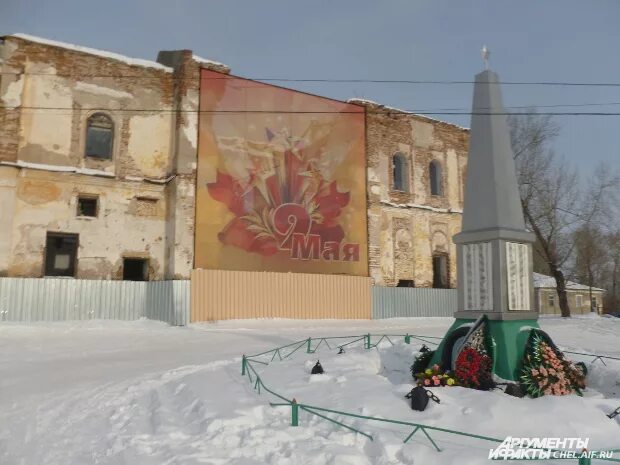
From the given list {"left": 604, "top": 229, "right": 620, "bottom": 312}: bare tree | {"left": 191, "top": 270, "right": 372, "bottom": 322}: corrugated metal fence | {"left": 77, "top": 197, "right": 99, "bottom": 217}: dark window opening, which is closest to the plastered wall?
{"left": 77, "top": 197, "right": 99, "bottom": 217}: dark window opening

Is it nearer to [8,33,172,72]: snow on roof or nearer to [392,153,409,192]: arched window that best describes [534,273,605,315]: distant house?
[392,153,409,192]: arched window

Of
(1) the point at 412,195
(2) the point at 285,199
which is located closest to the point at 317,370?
(2) the point at 285,199

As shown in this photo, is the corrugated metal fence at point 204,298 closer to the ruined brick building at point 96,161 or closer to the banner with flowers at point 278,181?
the banner with flowers at point 278,181

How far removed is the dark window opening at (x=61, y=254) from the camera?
1880cm

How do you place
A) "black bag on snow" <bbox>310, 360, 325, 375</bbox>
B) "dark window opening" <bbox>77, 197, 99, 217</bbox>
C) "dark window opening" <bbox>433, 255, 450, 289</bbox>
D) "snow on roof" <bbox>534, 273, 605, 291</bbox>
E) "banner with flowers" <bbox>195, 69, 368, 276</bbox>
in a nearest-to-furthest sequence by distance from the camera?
"black bag on snow" <bbox>310, 360, 325, 375</bbox> < "dark window opening" <bbox>77, 197, 99, 217</bbox> < "banner with flowers" <bbox>195, 69, 368, 276</bbox> < "dark window opening" <bbox>433, 255, 450, 289</bbox> < "snow on roof" <bbox>534, 273, 605, 291</bbox>

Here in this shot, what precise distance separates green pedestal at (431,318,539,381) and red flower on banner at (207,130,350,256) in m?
13.4

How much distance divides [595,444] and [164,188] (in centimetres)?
1800

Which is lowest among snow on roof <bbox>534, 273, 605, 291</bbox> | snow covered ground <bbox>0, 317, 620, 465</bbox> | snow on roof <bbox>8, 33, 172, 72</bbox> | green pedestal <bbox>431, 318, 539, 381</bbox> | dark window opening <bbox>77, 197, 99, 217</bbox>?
snow covered ground <bbox>0, 317, 620, 465</bbox>

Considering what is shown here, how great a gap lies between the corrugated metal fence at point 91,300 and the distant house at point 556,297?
33.9m

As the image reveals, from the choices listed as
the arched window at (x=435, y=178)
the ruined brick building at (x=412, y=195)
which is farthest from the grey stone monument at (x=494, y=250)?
the arched window at (x=435, y=178)

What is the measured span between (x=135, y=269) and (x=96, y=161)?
454 centimetres

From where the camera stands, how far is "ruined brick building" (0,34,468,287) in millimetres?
18172

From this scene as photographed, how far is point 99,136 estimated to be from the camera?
20.0 meters

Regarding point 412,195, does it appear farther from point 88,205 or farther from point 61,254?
point 61,254
